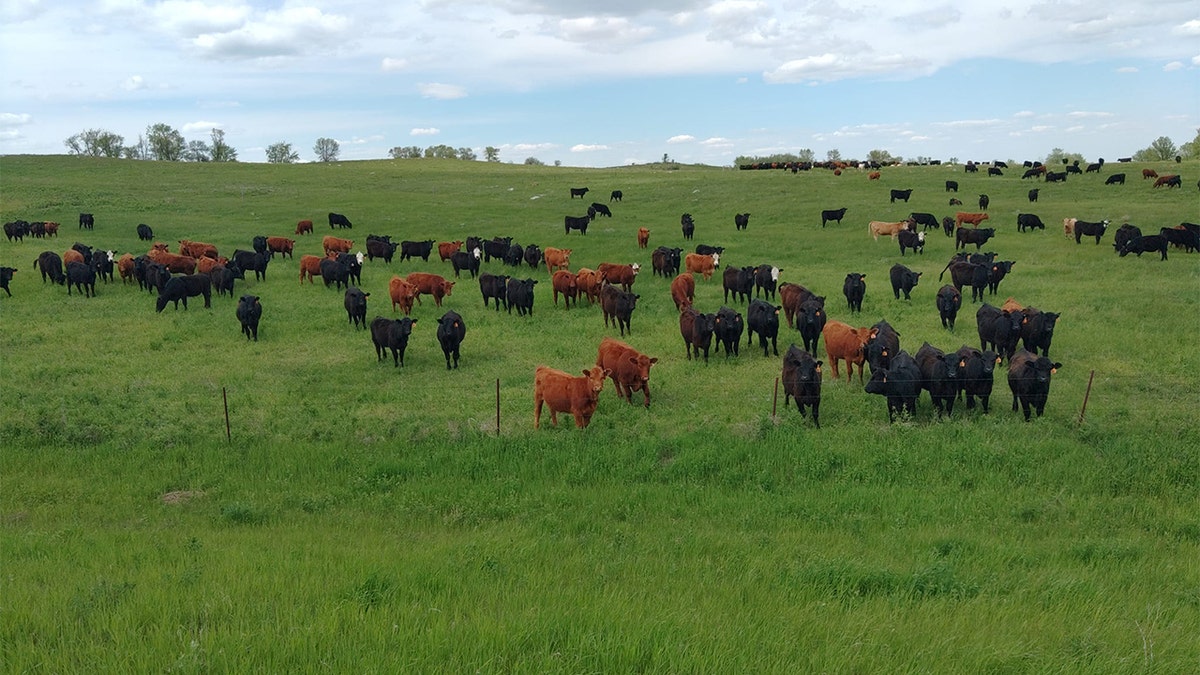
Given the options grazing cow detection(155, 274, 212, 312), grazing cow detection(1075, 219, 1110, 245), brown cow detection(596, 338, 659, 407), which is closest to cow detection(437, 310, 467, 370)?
brown cow detection(596, 338, 659, 407)

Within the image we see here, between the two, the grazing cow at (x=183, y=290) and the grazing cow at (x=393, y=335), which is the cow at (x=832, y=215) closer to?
the grazing cow at (x=393, y=335)

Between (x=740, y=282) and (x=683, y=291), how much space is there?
215 centimetres

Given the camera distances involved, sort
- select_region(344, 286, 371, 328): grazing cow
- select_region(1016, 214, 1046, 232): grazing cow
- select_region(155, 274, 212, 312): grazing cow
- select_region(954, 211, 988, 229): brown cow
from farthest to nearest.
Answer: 1. select_region(954, 211, 988, 229): brown cow
2. select_region(1016, 214, 1046, 232): grazing cow
3. select_region(155, 274, 212, 312): grazing cow
4. select_region(344, 286, 371, 328): grazing cow

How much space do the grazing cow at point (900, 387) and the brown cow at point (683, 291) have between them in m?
10.2

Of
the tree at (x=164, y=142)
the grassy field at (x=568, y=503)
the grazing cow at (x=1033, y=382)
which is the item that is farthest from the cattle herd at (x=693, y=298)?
the tree at (x=164, y=142)

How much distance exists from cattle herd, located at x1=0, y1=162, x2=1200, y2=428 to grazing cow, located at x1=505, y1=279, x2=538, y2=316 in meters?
0.06

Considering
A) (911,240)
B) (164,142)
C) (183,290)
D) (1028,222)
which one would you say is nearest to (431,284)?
(183,290)

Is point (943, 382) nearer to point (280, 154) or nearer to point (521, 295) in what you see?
point (521, 295)

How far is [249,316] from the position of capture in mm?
20562

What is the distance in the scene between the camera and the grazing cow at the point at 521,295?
23578 millimetres

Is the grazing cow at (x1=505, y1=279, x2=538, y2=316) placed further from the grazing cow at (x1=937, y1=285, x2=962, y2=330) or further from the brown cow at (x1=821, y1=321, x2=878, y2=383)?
the grazing cow at (x1=937, y1=285, x2=962, y2=330)

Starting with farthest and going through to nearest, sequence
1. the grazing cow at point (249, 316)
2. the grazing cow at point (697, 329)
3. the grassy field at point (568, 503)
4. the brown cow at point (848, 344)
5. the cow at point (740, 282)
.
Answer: the cow at point (740, 282), the grazing cow at point (249, 316), the grazing cow at point (697, 329), the brown cow at point (848, 344), the grassy field at point (568, 503)

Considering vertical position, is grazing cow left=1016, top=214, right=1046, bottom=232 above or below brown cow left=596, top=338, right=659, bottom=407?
above

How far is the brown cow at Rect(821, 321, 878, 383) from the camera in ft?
51.3
